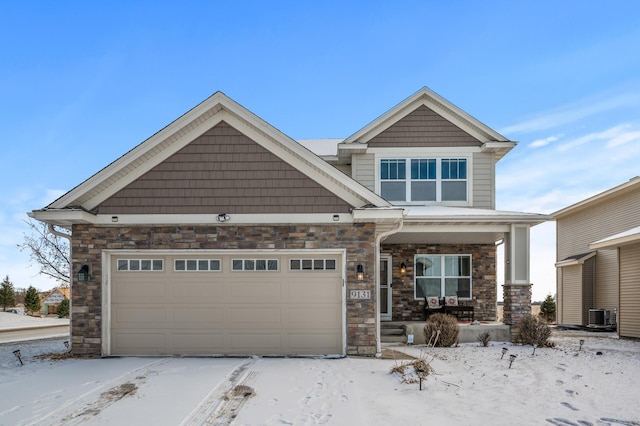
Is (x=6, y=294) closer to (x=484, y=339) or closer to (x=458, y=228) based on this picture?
(x=458, y=228)

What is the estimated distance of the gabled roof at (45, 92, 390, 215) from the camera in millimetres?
10516

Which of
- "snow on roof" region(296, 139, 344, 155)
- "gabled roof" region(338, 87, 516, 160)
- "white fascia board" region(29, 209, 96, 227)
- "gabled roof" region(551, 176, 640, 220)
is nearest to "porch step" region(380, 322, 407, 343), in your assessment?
"gabled roof" region(338, 87, 516, 160)

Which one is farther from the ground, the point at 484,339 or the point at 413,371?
the point at 413,371

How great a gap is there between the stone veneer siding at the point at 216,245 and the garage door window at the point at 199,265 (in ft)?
1.16

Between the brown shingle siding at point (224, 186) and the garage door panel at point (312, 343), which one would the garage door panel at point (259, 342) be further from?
the brown shingle siding at point (224, 186)

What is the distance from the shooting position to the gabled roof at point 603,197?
17.2m

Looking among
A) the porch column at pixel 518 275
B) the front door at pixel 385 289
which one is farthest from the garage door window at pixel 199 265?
the porch column at pixel 518 275

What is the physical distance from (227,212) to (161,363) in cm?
328

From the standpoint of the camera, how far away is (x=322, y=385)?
26.2 ft

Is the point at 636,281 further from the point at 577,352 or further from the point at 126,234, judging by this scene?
the point at 126,234

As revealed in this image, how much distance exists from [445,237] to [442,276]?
1.74m

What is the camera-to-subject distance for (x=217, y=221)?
34.9 ft

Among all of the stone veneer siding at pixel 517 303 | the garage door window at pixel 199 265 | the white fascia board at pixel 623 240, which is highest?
the white fascia board at pixel 623 240

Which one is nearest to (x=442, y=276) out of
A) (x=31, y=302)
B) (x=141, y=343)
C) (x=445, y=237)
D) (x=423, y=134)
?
(x=445, y=237)
